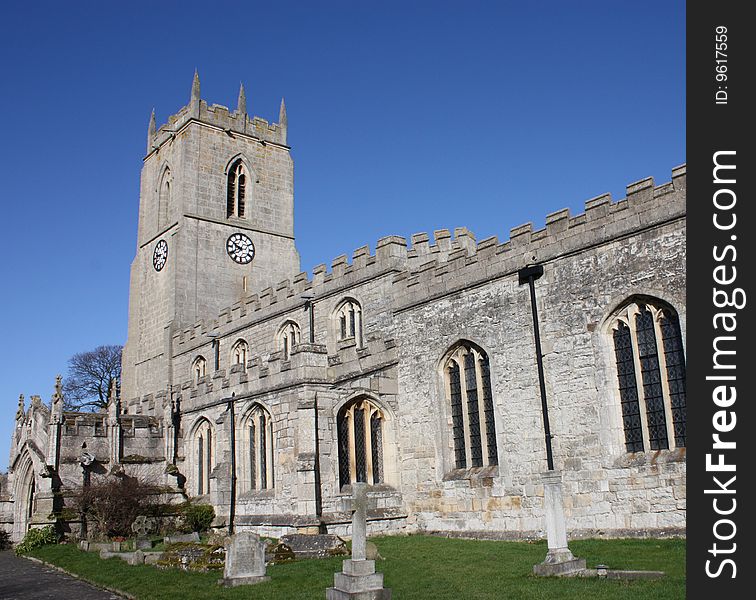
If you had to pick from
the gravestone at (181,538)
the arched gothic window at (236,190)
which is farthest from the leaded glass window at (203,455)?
the arched gothic window at (236,190)

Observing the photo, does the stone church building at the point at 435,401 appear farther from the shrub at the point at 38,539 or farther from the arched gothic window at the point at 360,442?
the shrub at the point at 38,539

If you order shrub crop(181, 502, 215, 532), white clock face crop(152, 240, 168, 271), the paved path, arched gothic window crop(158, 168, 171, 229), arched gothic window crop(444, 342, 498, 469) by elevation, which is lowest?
the paved path

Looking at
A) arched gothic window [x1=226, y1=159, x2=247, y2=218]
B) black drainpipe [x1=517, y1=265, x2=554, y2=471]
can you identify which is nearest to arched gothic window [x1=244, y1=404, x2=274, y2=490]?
black drainpipe [x1=517, y1=265, x2=554, y2=471]

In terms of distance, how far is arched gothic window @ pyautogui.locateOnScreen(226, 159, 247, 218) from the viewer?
3922cm

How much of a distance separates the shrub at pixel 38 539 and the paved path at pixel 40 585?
9.68 ft

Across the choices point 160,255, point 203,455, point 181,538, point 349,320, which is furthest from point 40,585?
point 160,255

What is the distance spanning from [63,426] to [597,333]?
1928 cm

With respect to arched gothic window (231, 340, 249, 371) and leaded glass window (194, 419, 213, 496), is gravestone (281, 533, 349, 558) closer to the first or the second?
leaded glass window (194, 419, 213, 496)

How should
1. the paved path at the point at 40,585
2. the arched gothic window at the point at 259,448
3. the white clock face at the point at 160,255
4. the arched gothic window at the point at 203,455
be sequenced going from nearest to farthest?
the paved path at the point at 40,585
the arched gothic window at the point at 259,448
the arched gothic window at the point at 203,455
the white clock face at the point at 160,255

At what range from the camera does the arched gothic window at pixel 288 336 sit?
95.9 feet

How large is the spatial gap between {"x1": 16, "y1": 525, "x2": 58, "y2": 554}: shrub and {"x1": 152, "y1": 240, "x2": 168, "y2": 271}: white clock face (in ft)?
52.8

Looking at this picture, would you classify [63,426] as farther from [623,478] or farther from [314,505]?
[623,478]

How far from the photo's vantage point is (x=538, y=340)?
60.0 feet
